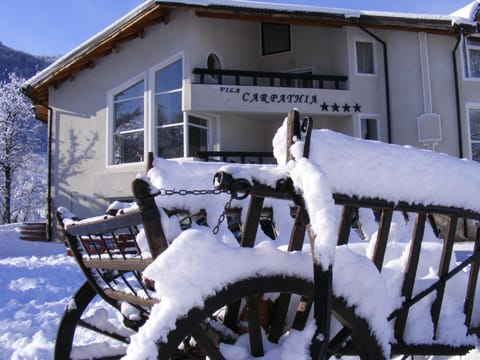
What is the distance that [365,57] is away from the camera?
1600cm

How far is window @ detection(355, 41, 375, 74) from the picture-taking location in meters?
15.9

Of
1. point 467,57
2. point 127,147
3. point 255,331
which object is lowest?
point 255,331

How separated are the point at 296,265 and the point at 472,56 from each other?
16847mm

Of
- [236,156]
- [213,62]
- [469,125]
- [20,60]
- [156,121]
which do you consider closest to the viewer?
[236,156]

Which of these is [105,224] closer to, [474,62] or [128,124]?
[128,124]

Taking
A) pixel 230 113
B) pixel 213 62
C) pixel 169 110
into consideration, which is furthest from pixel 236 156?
pixel 213 62

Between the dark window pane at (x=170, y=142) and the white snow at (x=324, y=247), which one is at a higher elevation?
the dark window pane at (x=170, y=142)

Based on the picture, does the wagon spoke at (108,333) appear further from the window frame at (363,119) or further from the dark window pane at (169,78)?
the window frame at (363,119)

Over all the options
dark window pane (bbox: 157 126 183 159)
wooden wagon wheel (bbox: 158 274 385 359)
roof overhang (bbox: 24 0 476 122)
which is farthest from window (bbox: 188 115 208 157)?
wooden wagon wheel (bbox: 158 274 385 359)

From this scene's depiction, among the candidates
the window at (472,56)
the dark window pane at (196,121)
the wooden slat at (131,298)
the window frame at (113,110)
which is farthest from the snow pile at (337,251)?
the window at (472,56)

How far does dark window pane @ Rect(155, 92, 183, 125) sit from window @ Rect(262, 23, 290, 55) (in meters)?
4.43

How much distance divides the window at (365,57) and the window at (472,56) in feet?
10.4

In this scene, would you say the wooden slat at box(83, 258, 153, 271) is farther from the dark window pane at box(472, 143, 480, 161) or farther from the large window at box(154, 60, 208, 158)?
the dark window pane at box(472, 143, 480, 161)

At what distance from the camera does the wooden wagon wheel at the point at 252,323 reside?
1.64 metres
